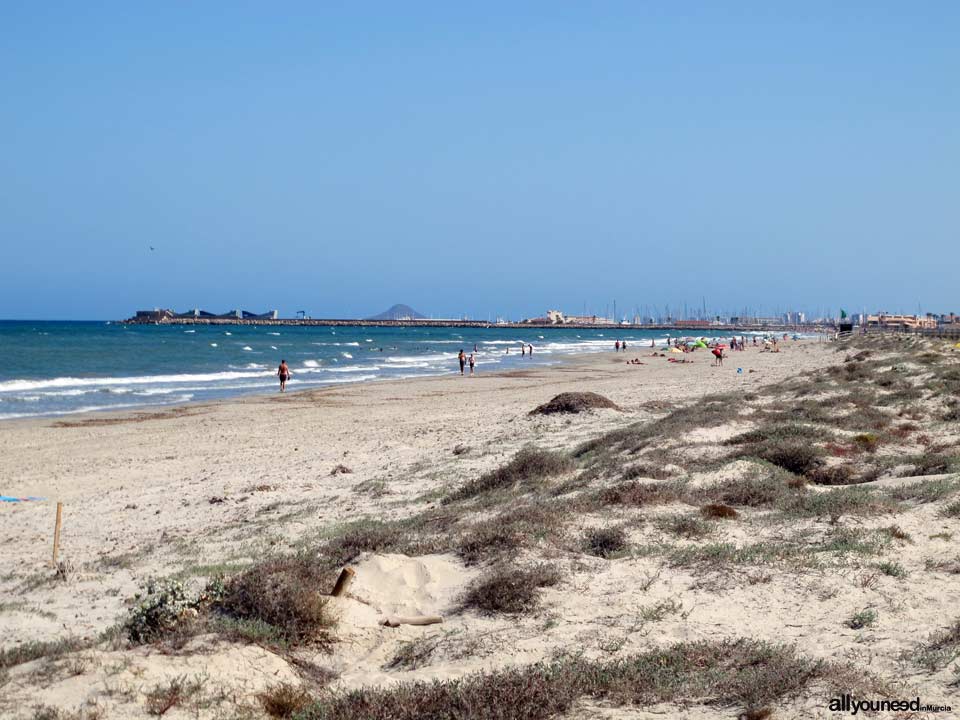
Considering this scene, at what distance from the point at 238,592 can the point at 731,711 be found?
3.55m

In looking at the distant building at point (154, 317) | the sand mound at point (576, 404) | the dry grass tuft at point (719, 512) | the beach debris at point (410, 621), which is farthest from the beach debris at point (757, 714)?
the distant building at point (154, 317)

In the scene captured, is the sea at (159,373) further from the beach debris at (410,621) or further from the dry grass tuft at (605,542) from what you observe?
the beach debris at (410,621)

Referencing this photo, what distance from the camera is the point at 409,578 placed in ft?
23.1

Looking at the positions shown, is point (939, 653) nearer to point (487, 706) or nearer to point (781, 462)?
point (487, 706)

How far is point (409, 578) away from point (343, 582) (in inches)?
27.2

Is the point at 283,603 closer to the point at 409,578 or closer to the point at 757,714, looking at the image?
the point at 409,578

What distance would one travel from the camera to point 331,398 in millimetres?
33031

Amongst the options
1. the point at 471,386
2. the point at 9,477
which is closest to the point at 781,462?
the point at 9,477

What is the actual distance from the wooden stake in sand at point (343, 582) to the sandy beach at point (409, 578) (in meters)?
0.12

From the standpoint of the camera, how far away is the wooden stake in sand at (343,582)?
21.4ft

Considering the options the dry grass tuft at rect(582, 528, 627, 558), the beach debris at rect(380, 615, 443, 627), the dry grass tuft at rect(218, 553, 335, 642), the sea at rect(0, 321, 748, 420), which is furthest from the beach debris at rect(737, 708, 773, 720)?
the sea at rect(0, 321, 748, 420)

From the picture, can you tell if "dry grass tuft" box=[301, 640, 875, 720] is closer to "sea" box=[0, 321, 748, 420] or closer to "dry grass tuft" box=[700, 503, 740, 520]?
"dry grass tuft" box=[700, 503, 740, 520]

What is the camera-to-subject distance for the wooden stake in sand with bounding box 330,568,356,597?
Answer: 6512 millimetres

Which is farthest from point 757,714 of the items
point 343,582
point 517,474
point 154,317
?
point 154,317
